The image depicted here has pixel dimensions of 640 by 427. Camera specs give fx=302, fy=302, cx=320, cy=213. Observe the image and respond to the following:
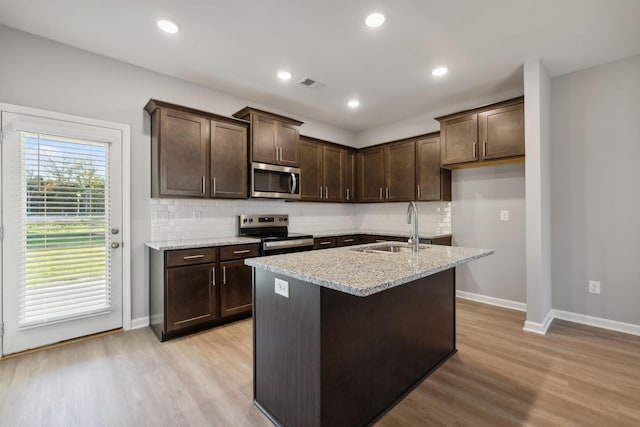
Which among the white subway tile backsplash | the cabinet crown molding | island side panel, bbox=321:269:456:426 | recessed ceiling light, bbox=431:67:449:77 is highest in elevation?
recessed ceiling light, bbox=431:67:449:77

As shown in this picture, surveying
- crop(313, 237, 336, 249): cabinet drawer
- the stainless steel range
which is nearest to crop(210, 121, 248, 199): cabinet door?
the stainless steel range

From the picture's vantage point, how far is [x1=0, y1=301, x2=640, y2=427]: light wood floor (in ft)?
5.78

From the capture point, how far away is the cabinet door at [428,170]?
4148 millimetres

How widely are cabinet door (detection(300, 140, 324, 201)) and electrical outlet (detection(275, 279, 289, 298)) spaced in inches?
108

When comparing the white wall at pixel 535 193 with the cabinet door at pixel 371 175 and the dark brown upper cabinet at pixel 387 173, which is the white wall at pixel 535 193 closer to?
the dark brown upper cabinet at pixel 387 173

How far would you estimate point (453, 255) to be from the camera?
2.10m

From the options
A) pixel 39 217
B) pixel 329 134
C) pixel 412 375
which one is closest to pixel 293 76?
pixel 329 134

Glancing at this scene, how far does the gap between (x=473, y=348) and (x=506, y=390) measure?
64 centimetres

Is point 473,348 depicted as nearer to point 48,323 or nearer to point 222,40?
point 222,40

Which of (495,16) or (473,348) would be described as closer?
(495,16)

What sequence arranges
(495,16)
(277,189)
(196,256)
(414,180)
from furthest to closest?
(414,180), (277,189), (196,256), (495,16)

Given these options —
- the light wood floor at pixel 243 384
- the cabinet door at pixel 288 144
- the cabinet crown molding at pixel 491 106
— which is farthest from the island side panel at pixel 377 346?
the cabinet door at pixel 288 144

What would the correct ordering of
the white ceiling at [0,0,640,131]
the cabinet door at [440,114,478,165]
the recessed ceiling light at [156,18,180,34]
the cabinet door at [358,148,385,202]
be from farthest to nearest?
the cabinet door at [358,148,385,202] < the cabinet door at [440,114,478,165] < the recessed ceiling light at [156,18,180,34] < the white ceiling at [0,0,640,131]

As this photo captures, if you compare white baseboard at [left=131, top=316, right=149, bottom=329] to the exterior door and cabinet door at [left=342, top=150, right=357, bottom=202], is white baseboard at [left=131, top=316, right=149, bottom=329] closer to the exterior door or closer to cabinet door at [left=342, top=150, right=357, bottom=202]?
the exterior door
